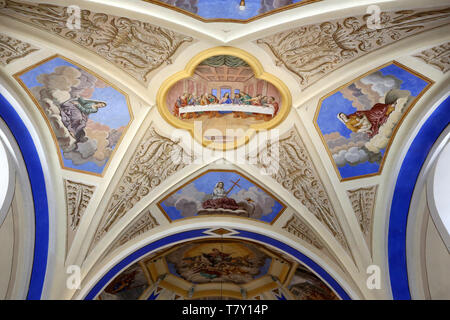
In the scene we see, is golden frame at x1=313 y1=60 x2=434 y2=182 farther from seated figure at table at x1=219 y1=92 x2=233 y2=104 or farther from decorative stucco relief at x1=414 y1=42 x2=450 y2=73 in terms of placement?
seated figure at table at x1=219 y1=92 x2=233 y2=104

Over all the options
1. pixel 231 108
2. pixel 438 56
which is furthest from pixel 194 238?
pixel 438 56

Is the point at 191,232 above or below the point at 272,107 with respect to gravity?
below

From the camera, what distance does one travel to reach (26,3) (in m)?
7.57

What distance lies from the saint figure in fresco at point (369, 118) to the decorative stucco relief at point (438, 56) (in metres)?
1.33

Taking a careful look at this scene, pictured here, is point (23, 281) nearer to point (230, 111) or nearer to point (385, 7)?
point (230, 111)

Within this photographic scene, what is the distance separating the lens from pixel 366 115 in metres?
10.3

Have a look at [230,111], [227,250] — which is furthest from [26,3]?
[227,250]

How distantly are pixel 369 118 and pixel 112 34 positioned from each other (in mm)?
5634

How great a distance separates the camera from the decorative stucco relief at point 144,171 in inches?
434

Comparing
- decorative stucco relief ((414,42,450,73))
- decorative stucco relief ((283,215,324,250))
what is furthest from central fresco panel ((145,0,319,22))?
decorative stucco relief ((283,215,324,250))

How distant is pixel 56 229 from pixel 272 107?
567 centimetres

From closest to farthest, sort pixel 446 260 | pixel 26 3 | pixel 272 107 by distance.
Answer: pixel 26 3 → pixel 446 260 → pixel 272 107

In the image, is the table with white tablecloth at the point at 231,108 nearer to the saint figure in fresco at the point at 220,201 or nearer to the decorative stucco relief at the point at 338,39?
the decorative stucco relief at the point at 338,39
